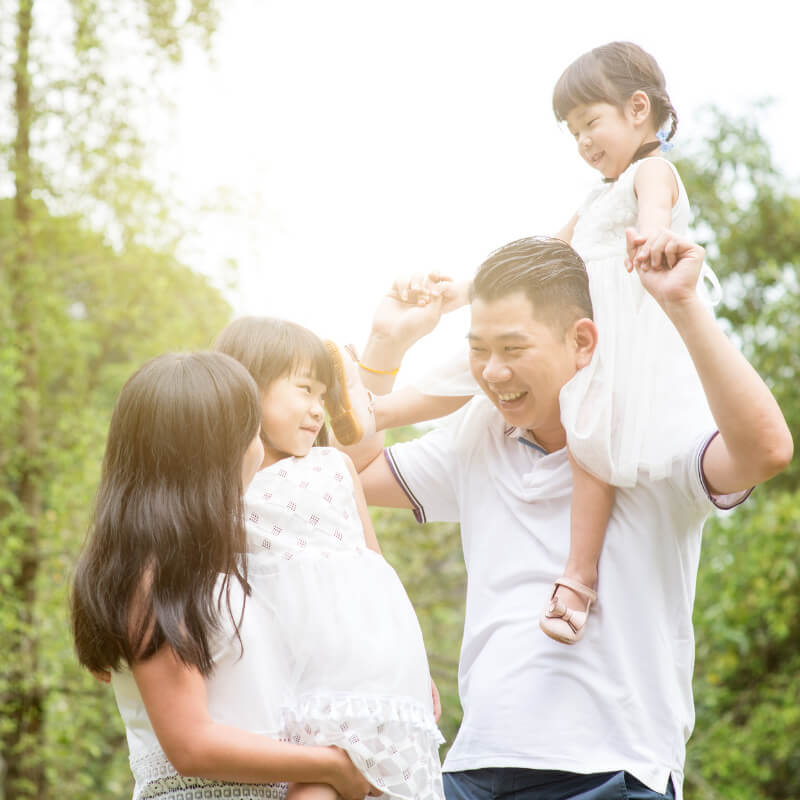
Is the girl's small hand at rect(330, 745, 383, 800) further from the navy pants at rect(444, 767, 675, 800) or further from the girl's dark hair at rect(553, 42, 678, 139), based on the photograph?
the girl's dark hair at rect(553, 42, 678, 139)

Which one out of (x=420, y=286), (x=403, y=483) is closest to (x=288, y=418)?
(x=403, y=483)

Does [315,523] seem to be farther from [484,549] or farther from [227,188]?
[227,188]

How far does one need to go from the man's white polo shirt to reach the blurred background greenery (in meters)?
4.24

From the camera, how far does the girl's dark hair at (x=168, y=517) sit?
1.58m

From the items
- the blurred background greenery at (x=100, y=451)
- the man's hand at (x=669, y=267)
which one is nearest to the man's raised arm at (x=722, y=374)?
the man's hand at (x=669, y=267)

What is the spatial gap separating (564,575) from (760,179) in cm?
675

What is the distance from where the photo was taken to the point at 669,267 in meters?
1.63

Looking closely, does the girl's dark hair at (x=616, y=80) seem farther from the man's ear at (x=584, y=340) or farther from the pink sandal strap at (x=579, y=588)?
the pink sandal strap at (x=579, y=588)

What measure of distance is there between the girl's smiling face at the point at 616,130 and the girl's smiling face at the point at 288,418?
786 mm

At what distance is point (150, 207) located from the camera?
6570 mm

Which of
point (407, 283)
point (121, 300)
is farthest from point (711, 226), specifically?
point (407, 283)

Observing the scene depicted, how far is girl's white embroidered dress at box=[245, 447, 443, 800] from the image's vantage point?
1.67 meters

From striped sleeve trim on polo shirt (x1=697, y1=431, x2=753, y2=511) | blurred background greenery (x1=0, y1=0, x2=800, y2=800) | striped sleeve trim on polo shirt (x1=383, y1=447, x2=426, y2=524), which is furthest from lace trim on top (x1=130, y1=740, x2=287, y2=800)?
blurred background greenery (x1=0, y1=0, x2=800, y2=800)

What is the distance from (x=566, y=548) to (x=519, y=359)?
0.35 m
